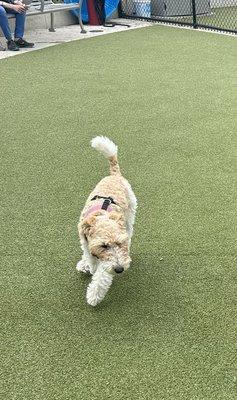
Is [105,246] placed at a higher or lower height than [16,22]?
higher

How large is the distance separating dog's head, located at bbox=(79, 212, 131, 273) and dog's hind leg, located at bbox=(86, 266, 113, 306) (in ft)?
0.26

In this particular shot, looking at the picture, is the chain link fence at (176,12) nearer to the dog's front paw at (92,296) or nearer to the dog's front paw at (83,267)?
the dog's front paw at (83,267)

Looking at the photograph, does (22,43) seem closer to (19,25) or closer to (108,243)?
(19,25)

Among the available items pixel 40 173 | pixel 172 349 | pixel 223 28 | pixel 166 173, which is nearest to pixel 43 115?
pixel 40 173

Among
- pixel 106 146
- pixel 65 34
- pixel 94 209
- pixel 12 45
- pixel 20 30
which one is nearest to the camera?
pixel 94 209

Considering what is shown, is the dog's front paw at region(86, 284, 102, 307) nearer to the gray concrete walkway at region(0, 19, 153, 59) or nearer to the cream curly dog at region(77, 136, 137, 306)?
the cream curly dog at region(77, 136, 137, 306)

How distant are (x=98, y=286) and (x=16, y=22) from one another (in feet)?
18.8

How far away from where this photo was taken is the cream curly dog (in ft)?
6.38

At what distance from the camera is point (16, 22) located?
273 inches

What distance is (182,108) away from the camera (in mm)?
4633

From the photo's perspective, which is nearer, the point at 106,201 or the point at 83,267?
the point at 106,201

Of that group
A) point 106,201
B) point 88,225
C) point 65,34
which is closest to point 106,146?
point 106,201

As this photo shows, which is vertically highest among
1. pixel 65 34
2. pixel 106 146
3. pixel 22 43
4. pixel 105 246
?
pixel 106 146

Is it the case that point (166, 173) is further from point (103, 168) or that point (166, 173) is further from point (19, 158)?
point (19, 158)
